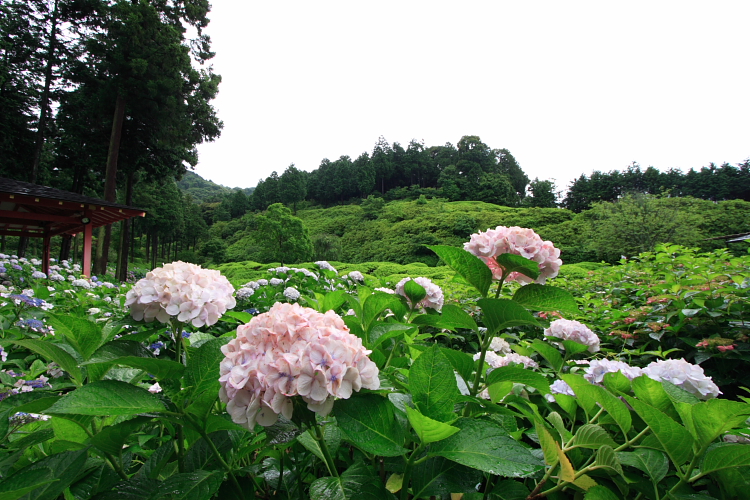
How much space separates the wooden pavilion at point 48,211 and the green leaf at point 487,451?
29.2 feet

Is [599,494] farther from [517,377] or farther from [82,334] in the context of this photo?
[82,334]

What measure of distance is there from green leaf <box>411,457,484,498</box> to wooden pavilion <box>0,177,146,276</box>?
8808 millimetres

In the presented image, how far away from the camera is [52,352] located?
70 cm

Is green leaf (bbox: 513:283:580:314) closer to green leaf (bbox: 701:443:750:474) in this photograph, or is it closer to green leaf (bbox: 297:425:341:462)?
green leaf (bbox: 701:443:750:474)

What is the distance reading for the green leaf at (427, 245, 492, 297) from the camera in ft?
3.05

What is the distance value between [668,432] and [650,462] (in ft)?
0.25

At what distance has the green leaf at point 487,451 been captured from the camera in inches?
21.5

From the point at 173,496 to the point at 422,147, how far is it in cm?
5496

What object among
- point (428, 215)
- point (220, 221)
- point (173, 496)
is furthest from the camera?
point (220, 221)

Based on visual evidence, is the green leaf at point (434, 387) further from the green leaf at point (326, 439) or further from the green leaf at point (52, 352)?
the green leaf at point (52, 352)

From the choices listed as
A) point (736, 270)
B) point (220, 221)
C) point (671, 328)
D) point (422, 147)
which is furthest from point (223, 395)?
point (422, 147)

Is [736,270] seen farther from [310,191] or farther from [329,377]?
[310,191]

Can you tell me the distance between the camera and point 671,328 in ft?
7.89

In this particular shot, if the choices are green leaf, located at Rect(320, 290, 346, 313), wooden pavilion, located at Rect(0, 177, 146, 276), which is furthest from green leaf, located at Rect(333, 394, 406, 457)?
wooden pavilion, located at Rect(0, 177, 146, 276)
